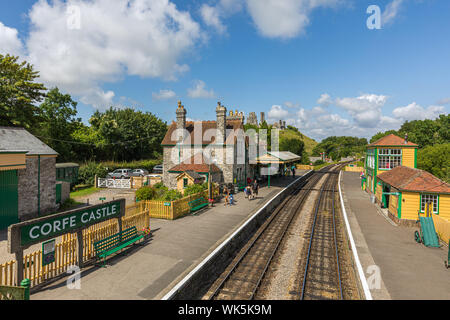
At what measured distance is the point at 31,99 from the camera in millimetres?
26734

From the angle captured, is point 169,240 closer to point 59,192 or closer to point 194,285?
point 194,285

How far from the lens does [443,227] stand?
13062 mm

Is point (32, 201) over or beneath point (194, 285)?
over

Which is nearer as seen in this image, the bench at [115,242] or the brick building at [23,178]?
the bench at [115,242]

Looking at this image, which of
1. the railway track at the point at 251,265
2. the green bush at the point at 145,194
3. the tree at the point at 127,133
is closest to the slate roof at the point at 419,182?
the railway track at the point at 251,265

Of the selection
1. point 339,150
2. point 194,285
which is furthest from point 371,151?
point 339,150

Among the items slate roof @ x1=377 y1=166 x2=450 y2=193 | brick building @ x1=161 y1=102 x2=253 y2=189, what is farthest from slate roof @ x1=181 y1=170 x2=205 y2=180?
slate roof @ x1=377 y1=166 x2=450 y2=193

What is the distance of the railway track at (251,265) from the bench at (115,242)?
13.7 feet

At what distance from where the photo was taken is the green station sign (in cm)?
689

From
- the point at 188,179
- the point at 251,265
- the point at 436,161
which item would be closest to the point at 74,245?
the point at 251,265

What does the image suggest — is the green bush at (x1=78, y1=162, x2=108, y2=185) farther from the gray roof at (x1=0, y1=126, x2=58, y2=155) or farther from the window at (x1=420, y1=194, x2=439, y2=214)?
the window at (x1=420, y1=194, x2=439, y2=214)

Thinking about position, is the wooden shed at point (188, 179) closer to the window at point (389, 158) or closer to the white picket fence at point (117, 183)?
the white picket fence at point (117, 183)

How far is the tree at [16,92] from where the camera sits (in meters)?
24.8

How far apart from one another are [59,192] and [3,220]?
510 cm
